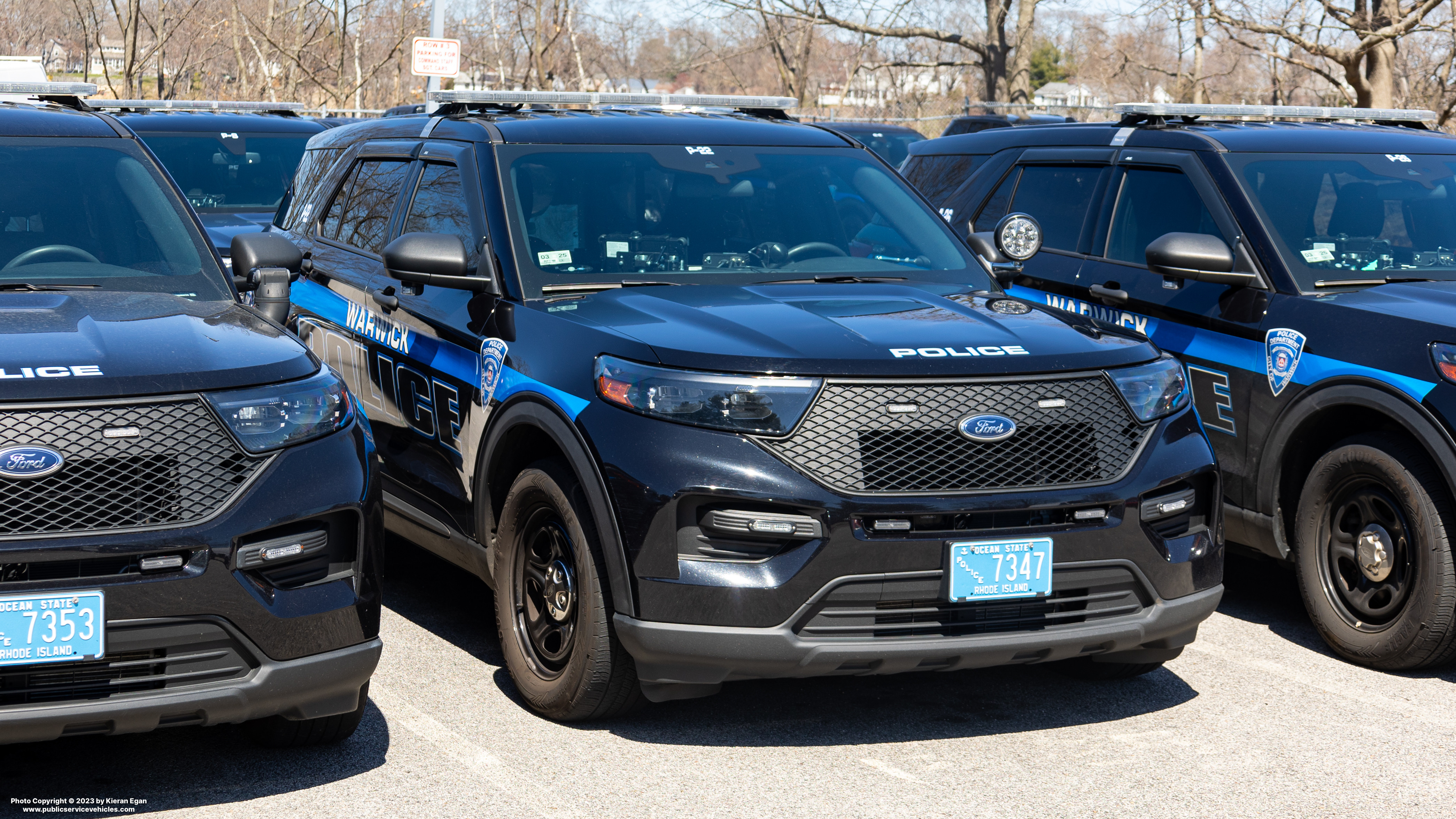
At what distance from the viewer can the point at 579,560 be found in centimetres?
465

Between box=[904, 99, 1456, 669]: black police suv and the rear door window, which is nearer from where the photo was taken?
box=[904, 99, 1456, 669]: black police suv

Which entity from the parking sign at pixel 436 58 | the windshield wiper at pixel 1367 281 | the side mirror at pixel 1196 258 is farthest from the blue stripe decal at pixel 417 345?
the parking sign at pixel 436 58

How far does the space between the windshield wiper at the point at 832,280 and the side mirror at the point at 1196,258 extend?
3.67 feet

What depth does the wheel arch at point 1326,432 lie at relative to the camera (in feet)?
17.6

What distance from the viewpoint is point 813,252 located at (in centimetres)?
589

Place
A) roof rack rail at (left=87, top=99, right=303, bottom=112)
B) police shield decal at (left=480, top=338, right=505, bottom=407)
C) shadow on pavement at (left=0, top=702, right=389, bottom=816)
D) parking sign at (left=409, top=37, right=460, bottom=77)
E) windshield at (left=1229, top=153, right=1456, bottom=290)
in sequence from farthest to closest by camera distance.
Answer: parking sign at (left=409, top=37, right=460, bottom=77), roof rack rail at (left=87, top=99, right=303, bottom=112), windshield at (left=1229, top=153, right=1456, bottom=290), police shield decal at (left=480, top=338, right=505, bottom=407), shadow on pavement at (left=0, top=702, right=389, bottom=816)

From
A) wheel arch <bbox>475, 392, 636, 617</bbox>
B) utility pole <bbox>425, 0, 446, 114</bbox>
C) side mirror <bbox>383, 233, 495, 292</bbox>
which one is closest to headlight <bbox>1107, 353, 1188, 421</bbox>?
wheel arch <bbox>475, 392, 636, 617</bbox>

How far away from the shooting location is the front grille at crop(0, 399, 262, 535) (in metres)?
3.76

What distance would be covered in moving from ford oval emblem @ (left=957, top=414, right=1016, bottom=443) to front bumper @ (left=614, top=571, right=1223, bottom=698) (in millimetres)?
403

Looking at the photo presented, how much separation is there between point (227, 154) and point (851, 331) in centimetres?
959

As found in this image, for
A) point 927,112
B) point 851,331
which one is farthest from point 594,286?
point 927,112

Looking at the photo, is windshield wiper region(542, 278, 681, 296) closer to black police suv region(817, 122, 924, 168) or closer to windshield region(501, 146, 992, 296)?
windshield region(501, 146, 992, 296)

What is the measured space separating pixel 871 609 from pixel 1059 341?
3.43 feet

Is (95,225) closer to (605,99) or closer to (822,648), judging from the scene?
(605,99)
